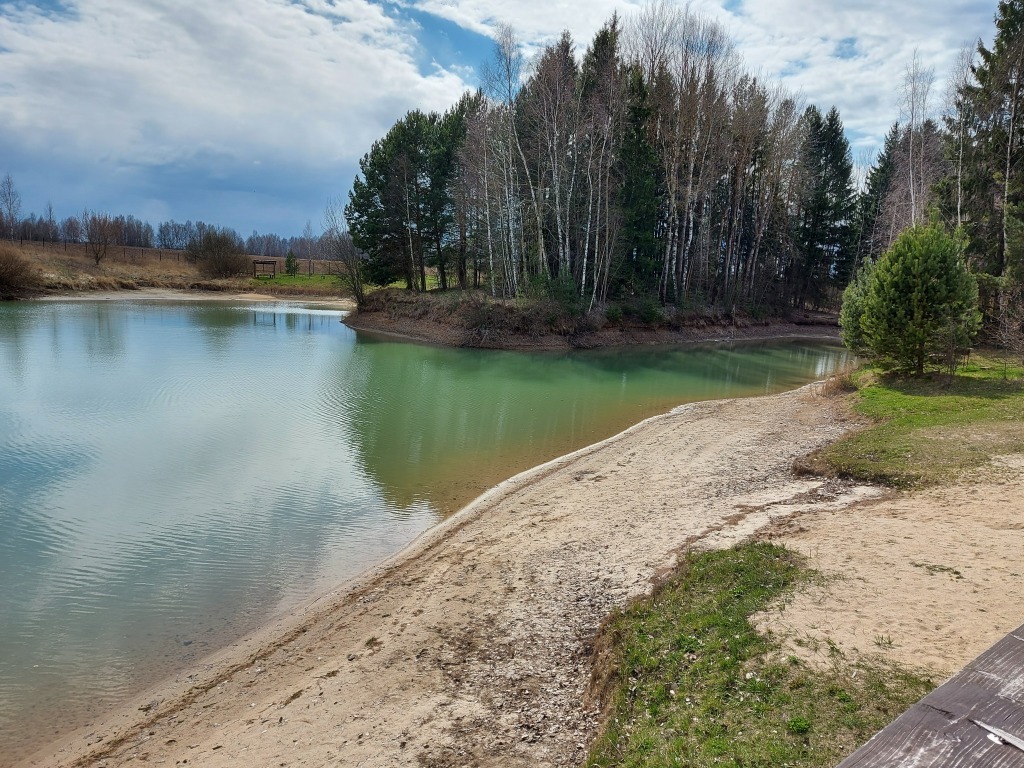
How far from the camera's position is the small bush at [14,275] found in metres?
45.7

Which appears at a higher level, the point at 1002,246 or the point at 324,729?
the point at 1002,246

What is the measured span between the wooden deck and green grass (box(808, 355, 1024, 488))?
8.62m

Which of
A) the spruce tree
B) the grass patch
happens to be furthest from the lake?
the spruce tree

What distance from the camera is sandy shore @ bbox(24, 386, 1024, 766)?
4.44 m

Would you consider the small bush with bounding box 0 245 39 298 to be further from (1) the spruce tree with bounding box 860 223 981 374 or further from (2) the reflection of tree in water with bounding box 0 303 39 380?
(1) the spruce tree with bounding box 860 223 981 374

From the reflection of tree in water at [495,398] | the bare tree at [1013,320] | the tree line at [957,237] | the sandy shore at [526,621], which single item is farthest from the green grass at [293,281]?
the sandy shore at [526,621]

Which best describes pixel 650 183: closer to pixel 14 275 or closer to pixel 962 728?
pixel 962 728

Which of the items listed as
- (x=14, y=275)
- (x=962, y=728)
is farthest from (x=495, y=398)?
(x=14, y=275)

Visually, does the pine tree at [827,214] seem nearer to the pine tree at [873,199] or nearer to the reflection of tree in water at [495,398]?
the pine tree at [873,199]

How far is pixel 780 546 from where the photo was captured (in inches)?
255

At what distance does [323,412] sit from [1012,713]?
16691mm

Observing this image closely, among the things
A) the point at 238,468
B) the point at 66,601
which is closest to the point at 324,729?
the point at 66,601

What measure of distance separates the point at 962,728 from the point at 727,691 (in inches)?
127

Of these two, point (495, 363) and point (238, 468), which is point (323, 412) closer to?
point (238, 468)
